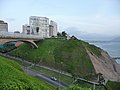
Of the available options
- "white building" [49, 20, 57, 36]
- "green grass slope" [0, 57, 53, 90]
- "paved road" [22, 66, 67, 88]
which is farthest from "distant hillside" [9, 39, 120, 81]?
"white building" [49, 20, 57, 36]

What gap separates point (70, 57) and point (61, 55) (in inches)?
109

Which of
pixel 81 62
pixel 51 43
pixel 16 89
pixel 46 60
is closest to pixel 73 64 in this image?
pixel 81 62

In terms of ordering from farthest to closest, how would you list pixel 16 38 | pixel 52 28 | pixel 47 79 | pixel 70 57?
pixel 52 28
pixel 70 57
pixel 16 38
pixel 47 79

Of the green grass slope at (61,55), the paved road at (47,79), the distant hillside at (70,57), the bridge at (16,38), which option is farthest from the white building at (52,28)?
the paved road at (47,79)

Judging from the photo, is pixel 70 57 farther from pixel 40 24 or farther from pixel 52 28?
pixel 52 28

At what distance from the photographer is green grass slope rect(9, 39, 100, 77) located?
6123cm

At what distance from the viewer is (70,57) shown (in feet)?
216

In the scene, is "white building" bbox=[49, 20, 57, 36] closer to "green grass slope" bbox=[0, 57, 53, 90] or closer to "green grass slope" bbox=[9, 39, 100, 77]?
"green grass slope" bbox=[9, 39, 100, 77]

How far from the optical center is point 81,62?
63312 millimetres

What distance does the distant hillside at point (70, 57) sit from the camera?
60.8m

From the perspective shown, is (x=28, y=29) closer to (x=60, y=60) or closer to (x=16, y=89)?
(x=60, y=60)

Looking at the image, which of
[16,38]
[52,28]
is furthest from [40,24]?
[16,38]

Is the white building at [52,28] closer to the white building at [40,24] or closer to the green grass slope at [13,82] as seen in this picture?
the white building at [40,24]

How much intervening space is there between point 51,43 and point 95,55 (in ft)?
46.9
